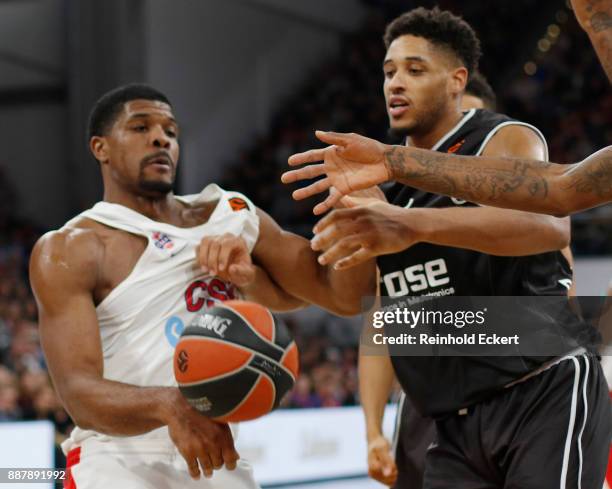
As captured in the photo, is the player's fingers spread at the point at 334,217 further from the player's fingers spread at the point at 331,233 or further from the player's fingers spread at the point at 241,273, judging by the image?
the player's fingers spread at the point at 241,273

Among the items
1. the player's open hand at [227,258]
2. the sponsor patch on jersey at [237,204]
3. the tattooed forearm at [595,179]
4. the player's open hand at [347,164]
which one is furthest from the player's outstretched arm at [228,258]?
the tattooed forearm at [595,179]

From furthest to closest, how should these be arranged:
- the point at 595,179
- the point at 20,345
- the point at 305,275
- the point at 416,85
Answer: the point at 20,345 < the point at 305,275 < the point at 416,85 < the point at 595,179

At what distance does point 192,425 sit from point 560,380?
1331 mm

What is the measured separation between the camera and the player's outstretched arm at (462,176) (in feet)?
9.49

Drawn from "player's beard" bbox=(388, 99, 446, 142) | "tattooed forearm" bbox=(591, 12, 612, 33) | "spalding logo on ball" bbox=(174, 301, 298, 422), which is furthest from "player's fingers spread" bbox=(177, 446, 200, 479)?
"tattooed forearm" bbox=(591, 12, 612, 33)

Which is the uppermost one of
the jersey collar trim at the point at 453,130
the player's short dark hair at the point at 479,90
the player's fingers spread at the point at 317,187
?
the player's short dark hair at the point at 479,90

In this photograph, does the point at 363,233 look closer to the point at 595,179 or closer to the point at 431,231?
the point at 431,231

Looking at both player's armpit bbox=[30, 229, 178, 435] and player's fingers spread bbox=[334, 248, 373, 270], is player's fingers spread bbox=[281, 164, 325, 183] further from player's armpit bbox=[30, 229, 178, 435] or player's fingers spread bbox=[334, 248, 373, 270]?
player's armpit bbox=[30, 229, 178, 435]

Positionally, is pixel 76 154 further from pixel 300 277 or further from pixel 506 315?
pixel 506 315

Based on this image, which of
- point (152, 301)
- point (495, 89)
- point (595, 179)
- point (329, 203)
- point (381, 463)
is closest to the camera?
point (595, 179)

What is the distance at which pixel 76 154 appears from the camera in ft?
51.7

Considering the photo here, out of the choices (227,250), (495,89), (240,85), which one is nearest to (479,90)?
(227,250)

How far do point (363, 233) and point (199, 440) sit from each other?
0.91 m

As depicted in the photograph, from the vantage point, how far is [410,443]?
13.9 ft
